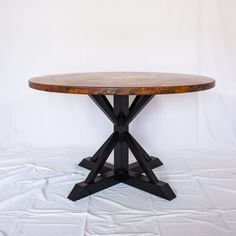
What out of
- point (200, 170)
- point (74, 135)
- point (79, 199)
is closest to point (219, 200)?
point (200, 170)

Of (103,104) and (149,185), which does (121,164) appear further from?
(103,104)

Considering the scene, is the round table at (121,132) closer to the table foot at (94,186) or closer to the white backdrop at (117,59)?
the table foot at (94,186)

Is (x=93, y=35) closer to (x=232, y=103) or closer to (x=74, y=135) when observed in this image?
(x=74, y=135)

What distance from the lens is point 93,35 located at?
3043 mm

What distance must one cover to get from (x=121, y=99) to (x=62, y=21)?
4.21 ft

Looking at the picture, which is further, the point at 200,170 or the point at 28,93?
the point at 28,93

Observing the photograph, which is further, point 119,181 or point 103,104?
point 119,181

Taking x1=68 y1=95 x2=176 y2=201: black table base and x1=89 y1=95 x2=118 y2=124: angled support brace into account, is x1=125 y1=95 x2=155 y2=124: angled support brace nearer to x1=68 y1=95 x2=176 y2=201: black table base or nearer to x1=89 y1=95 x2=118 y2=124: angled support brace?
x1=68 y1=95 x2=176 y2=201: black table base

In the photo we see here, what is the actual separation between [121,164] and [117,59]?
119 cm

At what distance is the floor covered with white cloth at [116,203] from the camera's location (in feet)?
5.60

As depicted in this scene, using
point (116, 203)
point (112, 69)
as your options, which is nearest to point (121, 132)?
point (116, 203)

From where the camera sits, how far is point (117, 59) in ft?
10.1

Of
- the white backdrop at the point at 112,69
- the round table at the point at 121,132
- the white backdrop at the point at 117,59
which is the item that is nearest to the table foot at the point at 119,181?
the round table at the point at 121,132

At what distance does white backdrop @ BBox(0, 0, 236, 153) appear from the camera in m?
3.00
